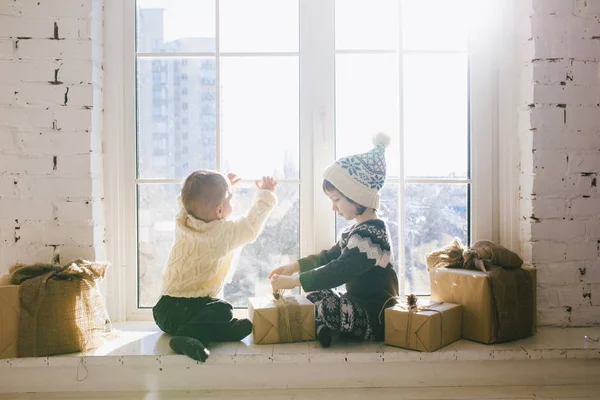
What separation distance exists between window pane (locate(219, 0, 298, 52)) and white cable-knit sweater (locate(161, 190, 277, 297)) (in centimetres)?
78

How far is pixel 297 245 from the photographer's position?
8.01ft

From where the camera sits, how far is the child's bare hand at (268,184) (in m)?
2.26

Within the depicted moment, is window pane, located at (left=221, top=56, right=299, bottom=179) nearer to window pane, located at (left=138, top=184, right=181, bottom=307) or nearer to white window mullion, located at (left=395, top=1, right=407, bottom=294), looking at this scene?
window pane, located at (left=138, top=184, right=181, bottom=307)

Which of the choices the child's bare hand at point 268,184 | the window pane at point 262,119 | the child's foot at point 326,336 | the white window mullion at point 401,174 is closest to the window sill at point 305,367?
the child's foot at point 326,336

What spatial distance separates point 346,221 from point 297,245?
238 mm

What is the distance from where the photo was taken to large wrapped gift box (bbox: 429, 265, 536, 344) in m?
2.05

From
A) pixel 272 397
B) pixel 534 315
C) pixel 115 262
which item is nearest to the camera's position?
pixel 272 397

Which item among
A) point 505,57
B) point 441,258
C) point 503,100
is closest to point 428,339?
point 441,258

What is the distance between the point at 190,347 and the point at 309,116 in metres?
1.07

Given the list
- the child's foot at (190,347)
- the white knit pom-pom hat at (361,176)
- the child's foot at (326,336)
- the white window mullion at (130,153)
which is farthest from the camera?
the white window mullion at (130,153)

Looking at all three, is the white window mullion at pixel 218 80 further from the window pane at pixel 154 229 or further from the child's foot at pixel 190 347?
the child's foot at pixel 190 347

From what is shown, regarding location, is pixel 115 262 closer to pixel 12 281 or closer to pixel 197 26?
pixel 12 281

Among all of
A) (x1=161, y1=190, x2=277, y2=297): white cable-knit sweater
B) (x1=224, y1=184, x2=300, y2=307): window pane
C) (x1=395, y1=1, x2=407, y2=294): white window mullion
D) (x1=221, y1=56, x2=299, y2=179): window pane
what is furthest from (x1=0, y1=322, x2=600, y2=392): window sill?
(x1=221, y1=56, x2=299, y2=179): window pane

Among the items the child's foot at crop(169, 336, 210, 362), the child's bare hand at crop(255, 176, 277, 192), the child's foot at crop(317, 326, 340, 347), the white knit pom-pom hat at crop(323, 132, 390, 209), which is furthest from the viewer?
the child's bare hand at crop(255, 176, 277, 192)
